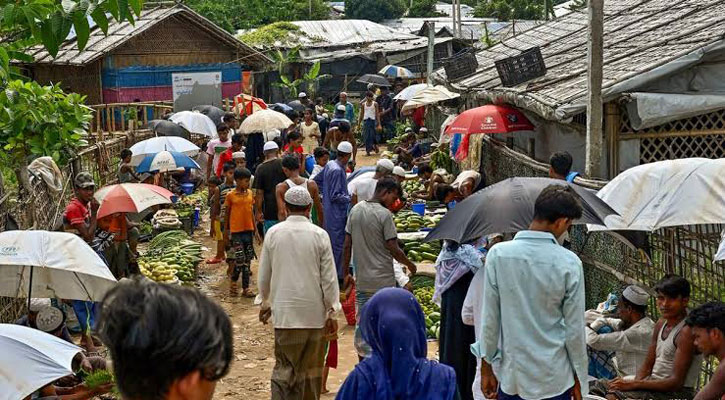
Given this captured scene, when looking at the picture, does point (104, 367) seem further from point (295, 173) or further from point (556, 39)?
point (556, 39)

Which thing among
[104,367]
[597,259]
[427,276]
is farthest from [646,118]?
[104,367]

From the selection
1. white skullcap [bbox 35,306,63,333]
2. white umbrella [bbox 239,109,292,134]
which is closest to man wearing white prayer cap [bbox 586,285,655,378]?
white skullcap [bbox 35,306,63,333]

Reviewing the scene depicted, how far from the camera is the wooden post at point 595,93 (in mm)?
9734

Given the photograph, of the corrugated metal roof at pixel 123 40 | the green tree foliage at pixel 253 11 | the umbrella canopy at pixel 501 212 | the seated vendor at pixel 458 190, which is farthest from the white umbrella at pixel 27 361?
the green tree foliage at pixel 253 11

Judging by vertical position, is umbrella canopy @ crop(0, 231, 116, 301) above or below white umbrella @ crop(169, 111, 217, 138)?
below

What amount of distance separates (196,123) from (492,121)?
832cm

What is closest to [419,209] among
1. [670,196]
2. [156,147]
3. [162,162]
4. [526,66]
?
[526,66]

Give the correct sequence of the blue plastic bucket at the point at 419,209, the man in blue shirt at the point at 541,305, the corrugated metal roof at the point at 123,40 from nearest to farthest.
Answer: the man in blue shirt at the point at 541,305 → the blue plastic bucket at the point at 419,209 → the corrugated metal roof at the point at 123,40

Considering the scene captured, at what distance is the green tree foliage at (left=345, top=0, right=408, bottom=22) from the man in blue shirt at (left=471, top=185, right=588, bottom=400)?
39730 mm

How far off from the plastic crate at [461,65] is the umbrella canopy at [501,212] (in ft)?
39.3

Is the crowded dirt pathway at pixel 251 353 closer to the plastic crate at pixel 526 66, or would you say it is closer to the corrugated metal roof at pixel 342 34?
the plastic crate at pixel 526 66

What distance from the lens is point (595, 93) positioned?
9758 millimetres

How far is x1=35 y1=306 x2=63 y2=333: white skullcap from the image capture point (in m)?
7.34

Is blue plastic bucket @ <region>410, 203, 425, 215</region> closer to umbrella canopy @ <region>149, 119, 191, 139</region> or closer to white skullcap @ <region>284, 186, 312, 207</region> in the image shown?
umbrella canopy @ <region>149, 119, 191, 139</region>
